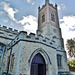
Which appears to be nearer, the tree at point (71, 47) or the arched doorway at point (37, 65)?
the arched doorway at point (37, 65)

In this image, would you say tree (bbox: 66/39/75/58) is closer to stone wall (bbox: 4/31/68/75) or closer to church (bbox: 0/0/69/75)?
church (bbox: 0/0/69/75)

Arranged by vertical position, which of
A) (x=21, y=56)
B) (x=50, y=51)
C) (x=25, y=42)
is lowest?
(x=21, y=56)

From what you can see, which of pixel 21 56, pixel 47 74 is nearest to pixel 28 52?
pixel 21 56

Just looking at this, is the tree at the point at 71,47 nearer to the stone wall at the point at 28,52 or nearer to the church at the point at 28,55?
the church at the point at 28,55

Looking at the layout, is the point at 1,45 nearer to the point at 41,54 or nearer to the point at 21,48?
the point at 21,48

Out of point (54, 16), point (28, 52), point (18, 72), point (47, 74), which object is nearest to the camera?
point (18, 72)

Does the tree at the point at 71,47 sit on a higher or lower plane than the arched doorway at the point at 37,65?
higher

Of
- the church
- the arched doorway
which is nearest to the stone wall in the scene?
the church

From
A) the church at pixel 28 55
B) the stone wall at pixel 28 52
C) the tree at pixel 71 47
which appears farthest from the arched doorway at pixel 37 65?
the tree at pixel 71 47

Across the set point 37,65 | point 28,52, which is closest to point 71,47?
point 37,65

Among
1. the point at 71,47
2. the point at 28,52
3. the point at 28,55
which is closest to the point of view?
the point at 28,55

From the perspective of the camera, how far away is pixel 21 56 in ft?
21.8

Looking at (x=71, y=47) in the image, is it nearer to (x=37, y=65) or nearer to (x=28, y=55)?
(x=37, y=65)

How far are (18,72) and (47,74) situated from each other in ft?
11.0
